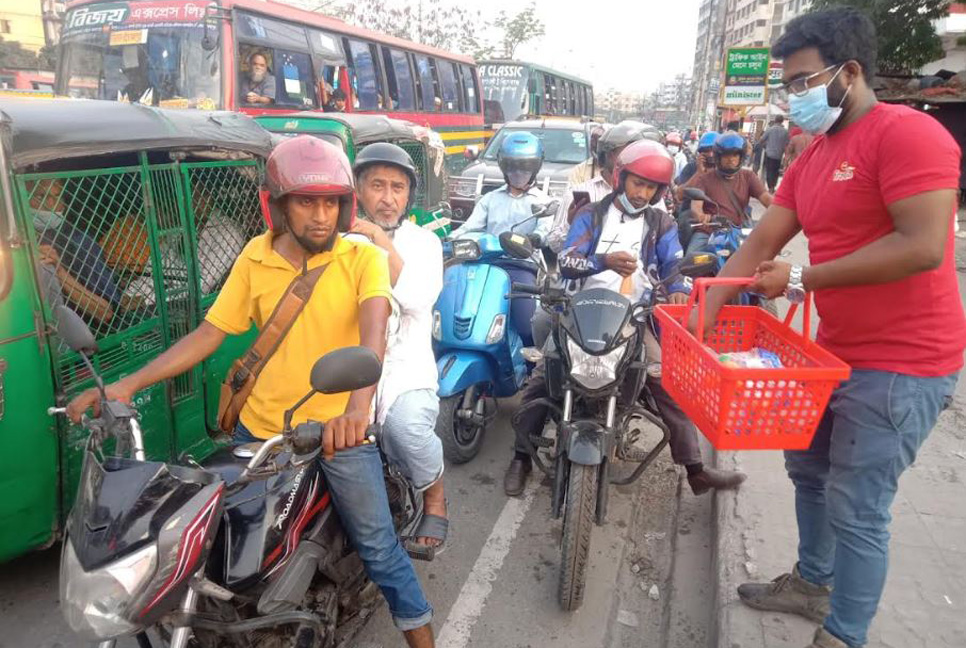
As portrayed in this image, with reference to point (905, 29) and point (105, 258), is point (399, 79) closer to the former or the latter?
point (905, 29)

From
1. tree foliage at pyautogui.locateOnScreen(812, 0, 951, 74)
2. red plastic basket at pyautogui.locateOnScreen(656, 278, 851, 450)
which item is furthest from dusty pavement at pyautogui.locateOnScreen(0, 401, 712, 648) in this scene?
tree foliage at pyautogui.locateOnScreen(812, 0, 951, 74)

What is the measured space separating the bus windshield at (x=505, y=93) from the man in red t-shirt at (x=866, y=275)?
18.2 metres

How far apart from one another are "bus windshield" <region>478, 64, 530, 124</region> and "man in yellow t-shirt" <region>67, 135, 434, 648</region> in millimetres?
Result: 18163

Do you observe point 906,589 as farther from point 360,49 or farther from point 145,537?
point 360,49

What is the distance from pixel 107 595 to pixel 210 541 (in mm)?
254

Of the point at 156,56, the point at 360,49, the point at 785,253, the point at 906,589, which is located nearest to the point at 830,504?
the point at 906,589

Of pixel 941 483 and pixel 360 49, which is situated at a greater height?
pixel 360 49

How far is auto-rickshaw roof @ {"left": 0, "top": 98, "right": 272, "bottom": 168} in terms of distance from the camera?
2.44 meters

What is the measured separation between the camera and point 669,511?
3.80 m

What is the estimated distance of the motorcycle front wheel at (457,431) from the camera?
3922mm

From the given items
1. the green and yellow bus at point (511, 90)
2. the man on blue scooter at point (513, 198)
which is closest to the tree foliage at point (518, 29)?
the green and yellow bus at point (511, 90)

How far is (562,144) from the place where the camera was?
1127 centimetres

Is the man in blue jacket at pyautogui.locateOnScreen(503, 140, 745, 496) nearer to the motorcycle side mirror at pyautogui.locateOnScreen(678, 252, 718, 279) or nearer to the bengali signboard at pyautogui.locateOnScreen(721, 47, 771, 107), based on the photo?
the motorcycle side mirror at pyautogui.locateOnScreen(678, 252, 718, 279)

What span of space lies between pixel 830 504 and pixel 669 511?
5.20 feet
